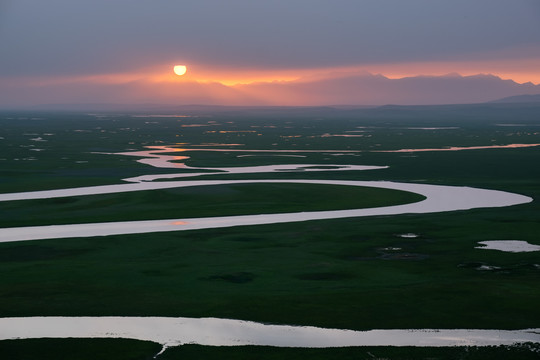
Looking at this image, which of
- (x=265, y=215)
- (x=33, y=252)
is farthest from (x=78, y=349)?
(x=265, y=215)

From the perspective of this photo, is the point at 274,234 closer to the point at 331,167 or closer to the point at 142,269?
the point at 142,269

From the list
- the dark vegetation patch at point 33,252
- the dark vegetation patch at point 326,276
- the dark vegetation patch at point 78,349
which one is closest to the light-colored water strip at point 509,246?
the dark vegetation patch at point 326,276

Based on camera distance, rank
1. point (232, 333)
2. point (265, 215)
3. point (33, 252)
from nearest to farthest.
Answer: point (232, 333) → point (33, 252) → point (265, 215)

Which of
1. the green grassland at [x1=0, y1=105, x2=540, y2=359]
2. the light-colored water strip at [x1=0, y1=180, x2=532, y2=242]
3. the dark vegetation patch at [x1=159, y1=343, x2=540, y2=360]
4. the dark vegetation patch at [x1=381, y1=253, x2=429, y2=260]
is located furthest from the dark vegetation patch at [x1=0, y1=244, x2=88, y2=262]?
the dark vegetation patch at [x1=159, y1=343, x2=540, y2=360]

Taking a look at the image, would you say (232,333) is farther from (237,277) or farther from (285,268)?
(285,268)

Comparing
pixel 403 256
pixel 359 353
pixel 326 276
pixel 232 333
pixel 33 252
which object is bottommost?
pixel 33 252

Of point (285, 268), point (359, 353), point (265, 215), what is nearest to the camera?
point (359, 353)

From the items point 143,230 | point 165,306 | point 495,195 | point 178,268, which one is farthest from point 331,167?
point 165,306

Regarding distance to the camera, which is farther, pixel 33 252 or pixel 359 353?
pixel 33 252
